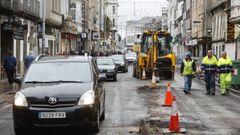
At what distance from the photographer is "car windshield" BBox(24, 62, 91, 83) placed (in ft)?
38.2

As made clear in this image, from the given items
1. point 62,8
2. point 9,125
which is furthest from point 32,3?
point 9,125

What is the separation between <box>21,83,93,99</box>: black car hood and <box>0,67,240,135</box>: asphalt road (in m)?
0.99

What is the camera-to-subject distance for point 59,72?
1191cm

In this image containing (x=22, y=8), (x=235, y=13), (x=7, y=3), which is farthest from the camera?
(x=235, y=13)

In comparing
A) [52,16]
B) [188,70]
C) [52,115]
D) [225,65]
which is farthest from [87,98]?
[52,16]

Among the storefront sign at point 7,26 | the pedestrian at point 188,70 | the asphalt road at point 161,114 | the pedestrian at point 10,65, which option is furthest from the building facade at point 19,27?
the pedestrian at point 188,70

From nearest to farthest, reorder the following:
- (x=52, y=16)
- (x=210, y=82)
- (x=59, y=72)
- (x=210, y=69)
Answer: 1. (x=59, y=72)
2. (x=210, y=69)
3. (x=210, y=82)
4. (x=52, y=16)

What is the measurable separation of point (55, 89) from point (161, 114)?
15.3ft

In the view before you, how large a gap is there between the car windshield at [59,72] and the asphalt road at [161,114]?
113 centimetres

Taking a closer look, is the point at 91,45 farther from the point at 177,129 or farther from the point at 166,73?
the point at 177,129

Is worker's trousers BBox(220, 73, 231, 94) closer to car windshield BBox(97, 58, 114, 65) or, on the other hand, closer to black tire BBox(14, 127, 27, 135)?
car windshield BBox(97, 58, 114, 65)

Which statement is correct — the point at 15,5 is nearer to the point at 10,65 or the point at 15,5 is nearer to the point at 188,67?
the point at 10,65

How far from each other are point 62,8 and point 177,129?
44885 millimetres

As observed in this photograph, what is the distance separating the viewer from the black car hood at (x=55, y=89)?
1060 centimetres
